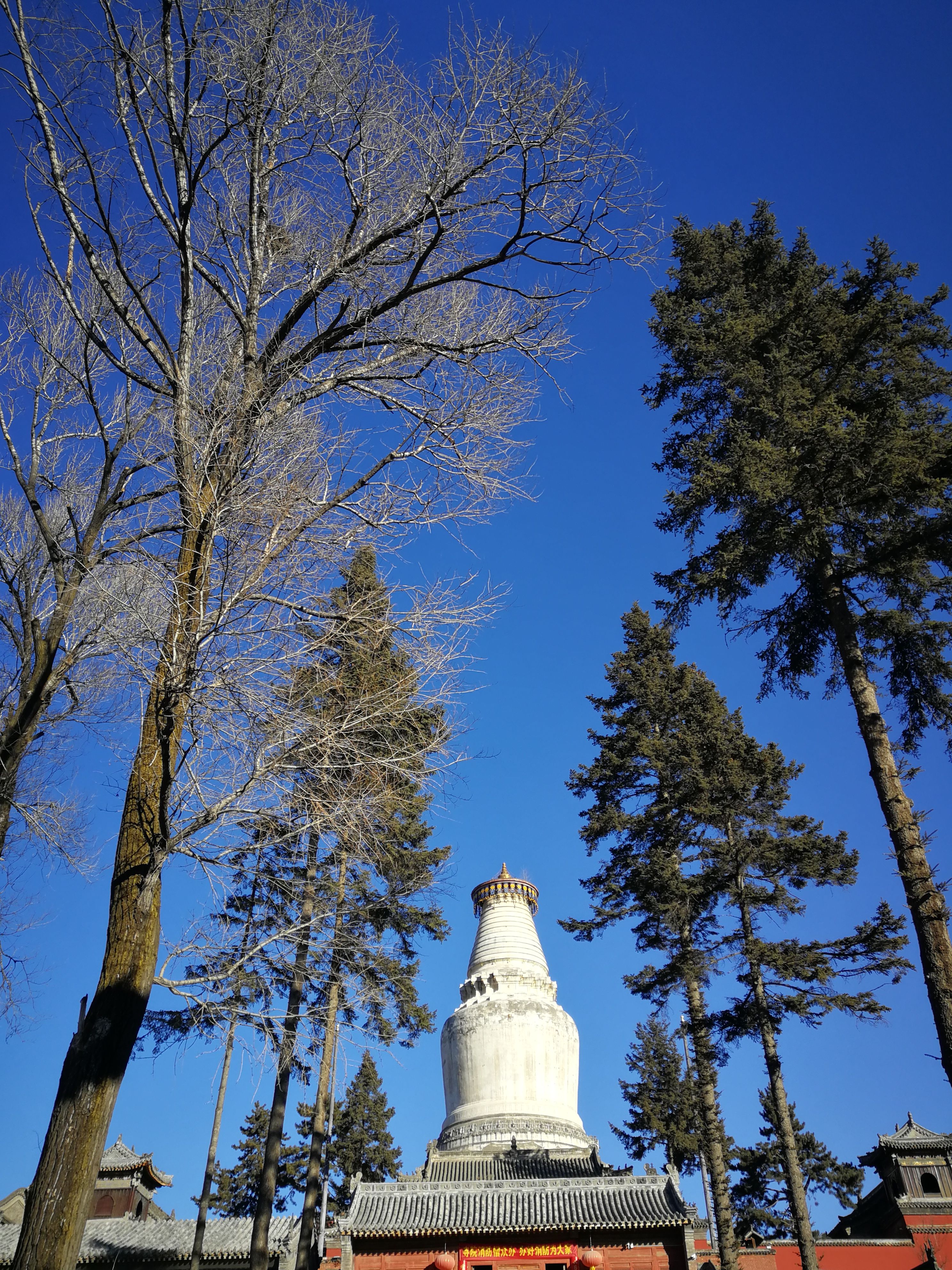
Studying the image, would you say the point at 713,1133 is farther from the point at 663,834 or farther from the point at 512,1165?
the point at 512,1165

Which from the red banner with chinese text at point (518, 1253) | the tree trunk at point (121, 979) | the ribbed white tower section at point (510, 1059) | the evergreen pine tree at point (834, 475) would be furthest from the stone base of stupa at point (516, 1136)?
the tree trunk at point (121, 979)

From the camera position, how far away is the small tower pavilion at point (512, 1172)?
2119 centimetres

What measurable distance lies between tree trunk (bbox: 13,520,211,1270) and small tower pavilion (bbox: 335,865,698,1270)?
68.0ft

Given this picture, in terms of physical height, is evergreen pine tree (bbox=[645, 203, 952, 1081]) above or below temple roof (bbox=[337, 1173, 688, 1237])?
above

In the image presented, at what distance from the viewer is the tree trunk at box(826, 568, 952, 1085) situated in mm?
8188

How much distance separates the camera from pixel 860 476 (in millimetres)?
10844

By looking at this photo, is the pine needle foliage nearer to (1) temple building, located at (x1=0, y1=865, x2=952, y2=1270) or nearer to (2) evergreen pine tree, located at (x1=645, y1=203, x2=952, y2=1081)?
(1) temple building, located at (x1=0, y1=865, x2=952, y2=1270)

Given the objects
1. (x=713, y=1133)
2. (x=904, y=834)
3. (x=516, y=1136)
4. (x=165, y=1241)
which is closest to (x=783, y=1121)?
(x=713, y=1133)

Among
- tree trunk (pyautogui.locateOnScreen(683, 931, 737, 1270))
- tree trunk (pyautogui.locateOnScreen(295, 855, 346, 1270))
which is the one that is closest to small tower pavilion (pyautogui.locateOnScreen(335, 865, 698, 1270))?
tree trunk (pyautogui.locateOnScreen(295, 855, 346, 1270))

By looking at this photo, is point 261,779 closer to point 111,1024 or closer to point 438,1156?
point 111,1024

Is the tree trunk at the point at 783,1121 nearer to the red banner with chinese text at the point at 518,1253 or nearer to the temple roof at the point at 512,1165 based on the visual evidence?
the red banner with chinese text at the point at 518,1253

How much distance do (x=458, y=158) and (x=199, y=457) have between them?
2.63m

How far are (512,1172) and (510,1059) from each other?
4.15 meters

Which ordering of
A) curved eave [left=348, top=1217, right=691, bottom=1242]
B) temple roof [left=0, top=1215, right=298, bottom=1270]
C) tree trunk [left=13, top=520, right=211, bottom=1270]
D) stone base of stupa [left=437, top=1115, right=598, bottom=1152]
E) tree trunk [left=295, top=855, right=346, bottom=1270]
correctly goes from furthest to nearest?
stone base of stupa [left=437, top=1115, right=598, bottom=1152] < temple roof [left=0, top=1215, right=298, bottom=1270] < curved eave [left=348, top=1217, right=691, bottom=1242] < tree trunk [left=295, top=855, right=346, bottom=1270] < tree trunk [left=13, top=520, right=211, bottom=1270]
